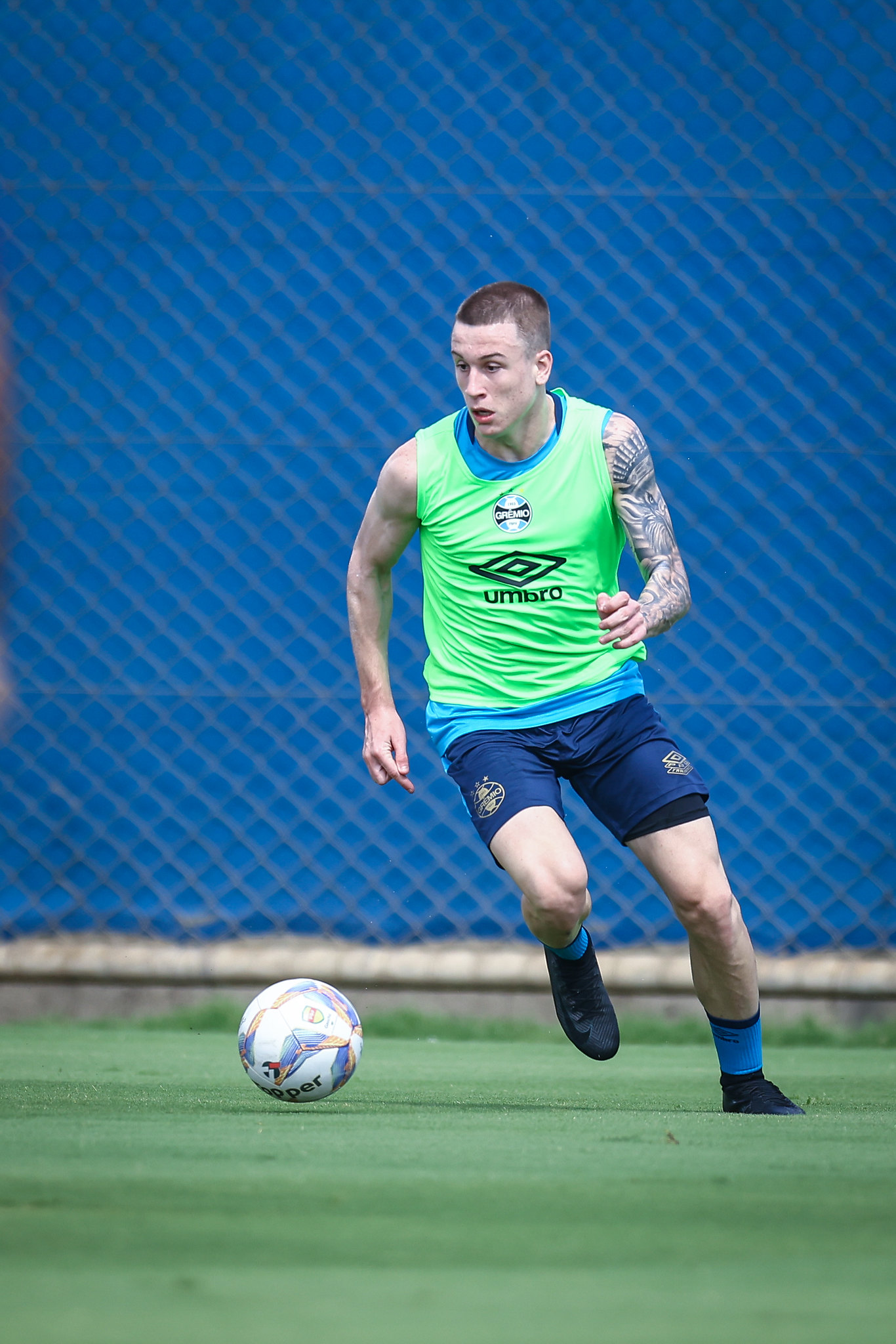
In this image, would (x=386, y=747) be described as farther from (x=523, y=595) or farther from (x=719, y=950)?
(x=719, y=950)

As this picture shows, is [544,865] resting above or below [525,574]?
below

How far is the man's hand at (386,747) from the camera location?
339cm

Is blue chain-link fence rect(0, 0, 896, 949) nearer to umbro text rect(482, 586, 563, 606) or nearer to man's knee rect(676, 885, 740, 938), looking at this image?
umbro text rect(482, 586, 563, 606)

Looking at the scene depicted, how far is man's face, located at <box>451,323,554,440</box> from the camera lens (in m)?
3.32

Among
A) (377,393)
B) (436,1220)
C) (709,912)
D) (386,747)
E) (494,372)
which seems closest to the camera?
(436,1220)

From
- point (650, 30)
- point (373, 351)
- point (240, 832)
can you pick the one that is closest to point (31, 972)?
point (240, 832)

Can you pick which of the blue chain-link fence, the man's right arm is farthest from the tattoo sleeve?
the blue chain-link fence

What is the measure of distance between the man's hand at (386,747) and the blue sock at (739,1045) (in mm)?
808

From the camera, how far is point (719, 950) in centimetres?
316

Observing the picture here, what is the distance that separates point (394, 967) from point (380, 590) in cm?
163

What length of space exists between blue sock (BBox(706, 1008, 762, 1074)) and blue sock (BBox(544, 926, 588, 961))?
0.35 m

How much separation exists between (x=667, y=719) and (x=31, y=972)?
81.6 inches

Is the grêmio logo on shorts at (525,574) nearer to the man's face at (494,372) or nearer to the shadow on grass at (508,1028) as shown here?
the man's face at (494,372)

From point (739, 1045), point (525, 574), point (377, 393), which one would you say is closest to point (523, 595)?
point (525, 574)
